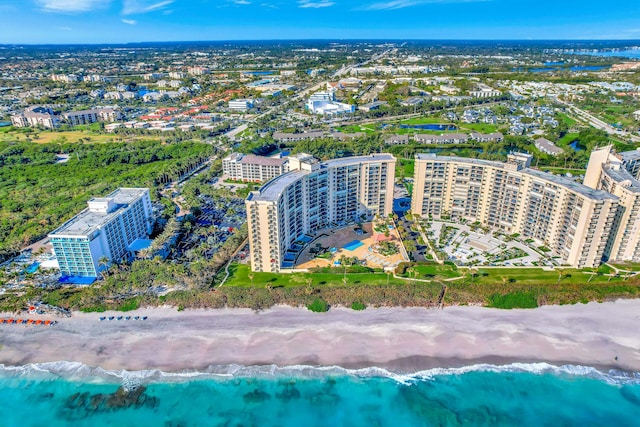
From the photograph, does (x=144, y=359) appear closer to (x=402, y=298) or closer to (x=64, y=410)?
(x=64, y=410)

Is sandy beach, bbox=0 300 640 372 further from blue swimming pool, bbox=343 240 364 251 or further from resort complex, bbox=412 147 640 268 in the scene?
blue swimming pool, bbox=343 240 364 251

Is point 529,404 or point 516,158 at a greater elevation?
point 516,158

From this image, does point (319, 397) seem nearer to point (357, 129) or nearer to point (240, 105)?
point (357, 129)

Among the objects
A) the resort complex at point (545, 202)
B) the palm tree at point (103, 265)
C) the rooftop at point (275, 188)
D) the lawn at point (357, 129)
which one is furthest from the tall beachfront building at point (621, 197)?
the lawn at point (357, 129)

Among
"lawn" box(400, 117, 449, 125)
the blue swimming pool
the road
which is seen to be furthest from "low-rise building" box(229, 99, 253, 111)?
the road

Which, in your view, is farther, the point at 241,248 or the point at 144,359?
the point at 241,248

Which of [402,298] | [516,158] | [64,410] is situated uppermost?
[516,158]

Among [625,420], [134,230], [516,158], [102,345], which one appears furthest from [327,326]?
[516,158]
